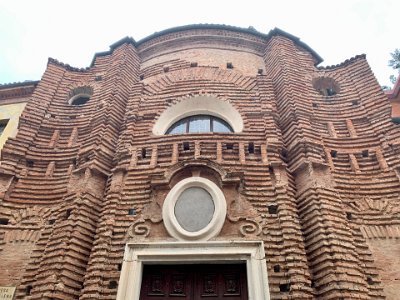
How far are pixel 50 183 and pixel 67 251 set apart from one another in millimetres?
2405

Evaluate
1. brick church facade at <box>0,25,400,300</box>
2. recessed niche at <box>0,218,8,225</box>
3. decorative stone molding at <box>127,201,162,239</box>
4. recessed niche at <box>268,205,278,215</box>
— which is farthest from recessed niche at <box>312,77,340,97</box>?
recessed niche at <box>0,218,8,225</box>

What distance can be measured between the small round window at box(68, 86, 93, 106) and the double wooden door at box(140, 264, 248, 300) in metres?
6.87

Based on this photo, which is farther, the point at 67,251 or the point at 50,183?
the point at 50,183

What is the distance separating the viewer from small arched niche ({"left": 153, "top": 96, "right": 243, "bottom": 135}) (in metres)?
9.53

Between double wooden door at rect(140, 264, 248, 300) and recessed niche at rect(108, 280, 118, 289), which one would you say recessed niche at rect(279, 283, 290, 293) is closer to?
double wooden door at rect(140, 264, 248, 300)

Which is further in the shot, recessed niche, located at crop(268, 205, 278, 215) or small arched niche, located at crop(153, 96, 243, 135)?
small arched niche, located at crop(153, 96, 243, 135)

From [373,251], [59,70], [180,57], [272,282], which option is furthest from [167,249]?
[59,70]

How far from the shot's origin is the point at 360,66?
10.4 m

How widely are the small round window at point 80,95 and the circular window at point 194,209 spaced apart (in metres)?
5.87

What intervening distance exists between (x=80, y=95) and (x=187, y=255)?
746 centimetres

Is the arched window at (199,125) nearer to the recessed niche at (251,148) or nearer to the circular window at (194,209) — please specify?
the recessed niche at (251,148)

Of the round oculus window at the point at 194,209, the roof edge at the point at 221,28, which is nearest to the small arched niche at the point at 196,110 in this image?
the round oculus window at the point at 194,209

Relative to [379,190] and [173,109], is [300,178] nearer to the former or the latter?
[379,190]

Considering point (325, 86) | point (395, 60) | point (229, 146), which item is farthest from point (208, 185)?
point (395, 60)
